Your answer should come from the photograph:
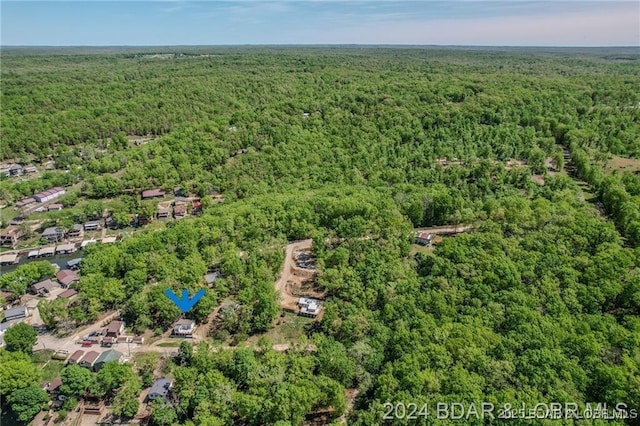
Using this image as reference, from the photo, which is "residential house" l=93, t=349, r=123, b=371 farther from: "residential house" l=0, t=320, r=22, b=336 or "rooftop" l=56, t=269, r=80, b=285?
"rooftop" l=56, t=269, r=80, b=285

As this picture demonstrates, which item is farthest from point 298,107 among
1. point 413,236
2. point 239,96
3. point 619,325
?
point 619,325

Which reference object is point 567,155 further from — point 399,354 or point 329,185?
point 399,354

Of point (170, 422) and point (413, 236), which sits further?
point (413, 236)

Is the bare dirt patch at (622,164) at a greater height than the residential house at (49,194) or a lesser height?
greater

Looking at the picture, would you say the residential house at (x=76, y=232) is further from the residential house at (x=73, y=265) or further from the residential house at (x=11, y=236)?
the residential house at (x=73, y=265)

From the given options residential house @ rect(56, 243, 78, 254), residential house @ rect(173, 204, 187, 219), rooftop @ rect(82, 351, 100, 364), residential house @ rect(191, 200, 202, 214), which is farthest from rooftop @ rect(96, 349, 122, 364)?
residential house @ rect(191, 200, 202, 214)

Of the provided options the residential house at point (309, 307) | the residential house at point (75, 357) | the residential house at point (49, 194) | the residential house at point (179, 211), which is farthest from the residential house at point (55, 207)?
the residential house at point (309, 307)
